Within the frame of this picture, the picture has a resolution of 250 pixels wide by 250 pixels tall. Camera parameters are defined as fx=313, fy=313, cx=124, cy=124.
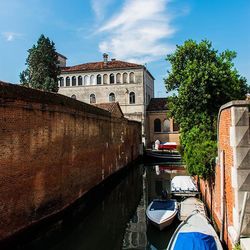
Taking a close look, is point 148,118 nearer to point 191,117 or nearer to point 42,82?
point 42,82

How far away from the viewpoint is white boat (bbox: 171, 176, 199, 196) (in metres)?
14.6

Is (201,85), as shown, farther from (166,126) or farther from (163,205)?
(166,126)

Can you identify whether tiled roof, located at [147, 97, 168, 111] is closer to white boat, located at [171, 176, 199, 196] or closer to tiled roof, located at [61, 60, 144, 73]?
tiled roof, located at [61, 60, 144, 73]

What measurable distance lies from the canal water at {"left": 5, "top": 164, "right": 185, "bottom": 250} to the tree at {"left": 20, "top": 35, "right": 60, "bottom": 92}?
18631 millimetres

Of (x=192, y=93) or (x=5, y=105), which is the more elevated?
(x=192, y=93)

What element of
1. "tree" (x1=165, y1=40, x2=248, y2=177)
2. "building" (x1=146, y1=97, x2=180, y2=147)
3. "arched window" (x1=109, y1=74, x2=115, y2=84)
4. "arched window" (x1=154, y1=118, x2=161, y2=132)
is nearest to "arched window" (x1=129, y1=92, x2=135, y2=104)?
"building" (x1=146, y1=97, x2=180, y2=147)

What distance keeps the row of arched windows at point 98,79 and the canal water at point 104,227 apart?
2230 cm

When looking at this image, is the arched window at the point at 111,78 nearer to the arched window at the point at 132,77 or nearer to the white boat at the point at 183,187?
the arched window at the point at 132,77

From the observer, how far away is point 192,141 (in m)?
13.4

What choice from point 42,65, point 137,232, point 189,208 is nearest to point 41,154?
point 137,232

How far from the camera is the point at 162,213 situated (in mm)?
11328

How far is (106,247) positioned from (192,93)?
30.3 ft

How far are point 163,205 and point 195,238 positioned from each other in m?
4.51

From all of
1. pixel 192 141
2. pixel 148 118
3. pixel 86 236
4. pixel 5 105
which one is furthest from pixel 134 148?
pixel 5 105
